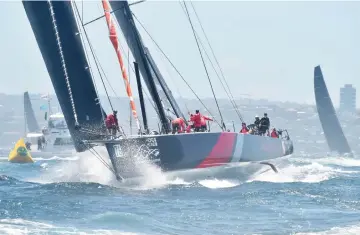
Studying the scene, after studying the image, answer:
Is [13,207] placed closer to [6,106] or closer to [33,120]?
[33,120]

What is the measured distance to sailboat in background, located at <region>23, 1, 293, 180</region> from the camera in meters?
16.4

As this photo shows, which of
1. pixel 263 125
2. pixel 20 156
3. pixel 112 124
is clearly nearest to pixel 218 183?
pixel 112 124

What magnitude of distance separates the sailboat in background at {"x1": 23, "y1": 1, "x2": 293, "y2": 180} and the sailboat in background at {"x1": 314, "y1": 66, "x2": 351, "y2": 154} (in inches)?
1421

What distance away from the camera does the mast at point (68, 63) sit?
16766mm

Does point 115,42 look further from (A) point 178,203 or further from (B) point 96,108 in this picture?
(A) point 178,203

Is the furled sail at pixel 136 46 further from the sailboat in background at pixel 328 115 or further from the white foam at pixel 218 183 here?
the sailboat in background at pixel 328 115

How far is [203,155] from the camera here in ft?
56.9

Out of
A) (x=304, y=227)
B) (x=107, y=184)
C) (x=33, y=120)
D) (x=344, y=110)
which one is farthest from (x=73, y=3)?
(x=344, y=110)

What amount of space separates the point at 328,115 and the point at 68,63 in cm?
3973

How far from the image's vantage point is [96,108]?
17.3 metres

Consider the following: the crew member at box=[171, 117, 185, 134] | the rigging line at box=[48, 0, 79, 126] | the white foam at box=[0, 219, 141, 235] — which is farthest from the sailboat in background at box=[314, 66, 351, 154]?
the white foam at box=[0, 219, 141, 235]

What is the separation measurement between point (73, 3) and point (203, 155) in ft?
13.5

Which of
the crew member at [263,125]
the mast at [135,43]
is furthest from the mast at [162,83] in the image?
Answer: the crew member at [263,125]

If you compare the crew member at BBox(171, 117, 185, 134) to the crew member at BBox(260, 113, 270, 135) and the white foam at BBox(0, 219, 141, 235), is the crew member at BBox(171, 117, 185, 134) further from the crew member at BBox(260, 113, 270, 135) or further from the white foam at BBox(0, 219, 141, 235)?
the white foam at BBox(0, 219, 141, 235)
